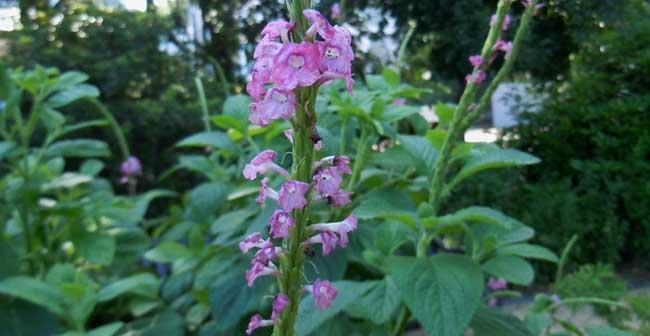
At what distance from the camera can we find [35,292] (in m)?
1.25

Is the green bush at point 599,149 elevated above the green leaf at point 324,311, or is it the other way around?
the green leaf at point 324,311

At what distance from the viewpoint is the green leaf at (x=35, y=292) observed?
1205 millimetres

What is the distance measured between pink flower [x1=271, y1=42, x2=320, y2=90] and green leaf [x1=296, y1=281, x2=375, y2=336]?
0.39 metres

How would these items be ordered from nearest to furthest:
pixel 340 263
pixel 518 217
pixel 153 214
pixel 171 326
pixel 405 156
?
pixel 340 263 → pixel 405 156 → pixel 171 326 → pixel 518 217 → pixel 153 214

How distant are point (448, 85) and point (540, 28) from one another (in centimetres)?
72

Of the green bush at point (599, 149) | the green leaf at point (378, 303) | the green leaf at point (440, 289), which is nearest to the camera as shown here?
the green leaf at point (440, 289)

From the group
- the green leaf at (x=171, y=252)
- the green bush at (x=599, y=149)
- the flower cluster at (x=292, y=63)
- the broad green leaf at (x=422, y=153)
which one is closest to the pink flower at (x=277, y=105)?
the flower cluster at (x=292, y=63)

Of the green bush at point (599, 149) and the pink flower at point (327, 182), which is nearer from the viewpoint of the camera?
the pink flower at point (327, 182)

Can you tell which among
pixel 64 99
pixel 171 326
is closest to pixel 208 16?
pixel 64 99

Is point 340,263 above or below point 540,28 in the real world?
below

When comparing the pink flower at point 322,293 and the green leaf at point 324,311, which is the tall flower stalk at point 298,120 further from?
the green leaf at point 324,311

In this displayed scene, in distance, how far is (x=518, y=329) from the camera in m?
0.94

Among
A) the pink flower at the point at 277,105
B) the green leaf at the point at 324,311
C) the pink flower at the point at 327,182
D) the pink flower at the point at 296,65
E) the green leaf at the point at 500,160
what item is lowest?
the green leaf at the point at 324,311

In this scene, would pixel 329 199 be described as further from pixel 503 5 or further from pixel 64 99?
pixel 64 99
